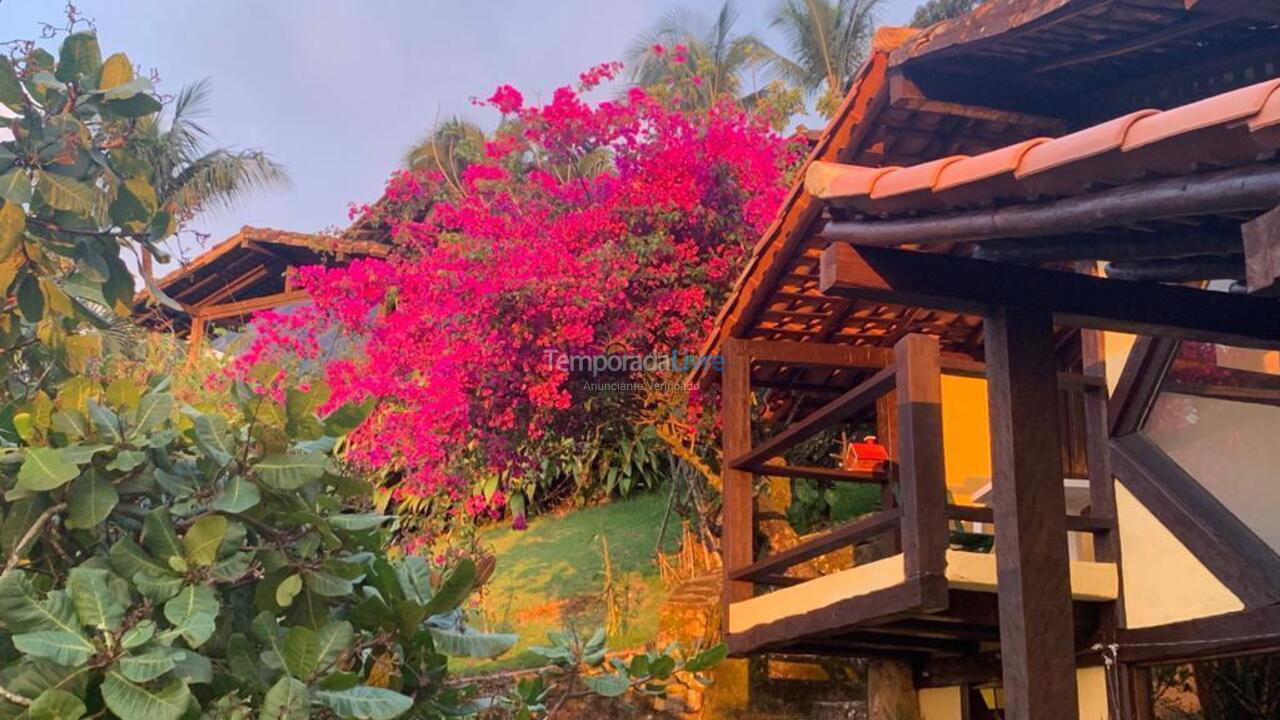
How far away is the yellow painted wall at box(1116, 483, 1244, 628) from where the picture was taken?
5164 mm

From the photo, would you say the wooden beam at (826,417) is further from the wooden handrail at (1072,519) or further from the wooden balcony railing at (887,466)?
the wooden handrail at (1072,519)

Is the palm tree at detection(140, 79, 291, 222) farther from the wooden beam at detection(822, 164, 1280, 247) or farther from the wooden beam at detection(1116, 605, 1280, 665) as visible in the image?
the wooden beam at detection(822, 164, 1280, 247)

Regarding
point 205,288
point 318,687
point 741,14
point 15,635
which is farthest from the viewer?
point 741,14

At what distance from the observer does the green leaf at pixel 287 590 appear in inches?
78.5

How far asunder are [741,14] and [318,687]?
26.0 metres

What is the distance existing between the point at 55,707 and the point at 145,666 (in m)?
0.14

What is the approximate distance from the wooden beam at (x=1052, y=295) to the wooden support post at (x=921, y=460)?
145 cm

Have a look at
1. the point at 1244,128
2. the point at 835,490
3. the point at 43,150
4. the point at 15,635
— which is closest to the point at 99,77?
the point at 43,150

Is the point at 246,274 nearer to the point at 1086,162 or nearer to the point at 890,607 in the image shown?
the point at 890,607

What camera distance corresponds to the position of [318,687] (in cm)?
196

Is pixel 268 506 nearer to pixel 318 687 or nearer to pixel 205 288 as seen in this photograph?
pixel 318 687

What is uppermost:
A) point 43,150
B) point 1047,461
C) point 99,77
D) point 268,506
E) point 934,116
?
point 934,116

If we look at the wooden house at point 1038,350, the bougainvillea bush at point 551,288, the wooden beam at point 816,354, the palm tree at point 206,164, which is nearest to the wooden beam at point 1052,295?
the wooden house at point 1038,350

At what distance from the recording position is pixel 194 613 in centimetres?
186
